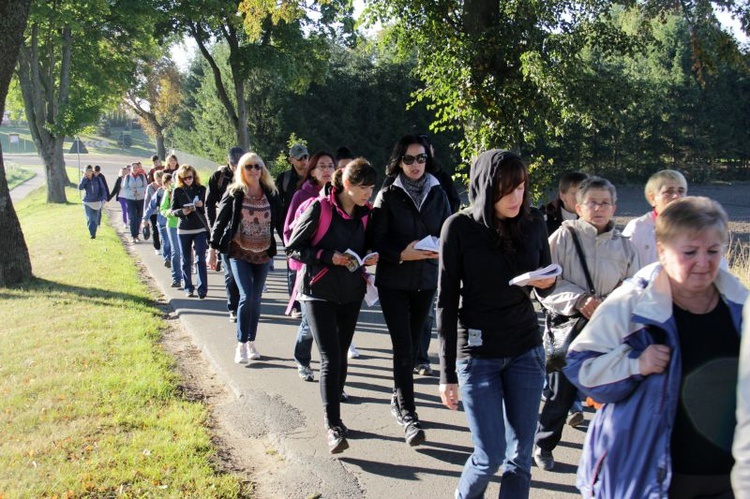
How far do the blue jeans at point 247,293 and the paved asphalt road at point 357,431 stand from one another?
35cm

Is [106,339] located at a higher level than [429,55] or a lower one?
lower

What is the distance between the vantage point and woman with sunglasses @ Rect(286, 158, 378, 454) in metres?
4.64

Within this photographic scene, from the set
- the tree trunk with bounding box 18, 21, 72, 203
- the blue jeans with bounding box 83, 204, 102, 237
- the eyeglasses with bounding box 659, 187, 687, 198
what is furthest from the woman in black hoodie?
the tree trunk with bounding box 18, 21, 72, 203

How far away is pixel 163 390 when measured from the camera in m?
5.69

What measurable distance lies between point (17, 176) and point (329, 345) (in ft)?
186

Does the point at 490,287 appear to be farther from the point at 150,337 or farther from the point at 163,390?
the point at 150,337

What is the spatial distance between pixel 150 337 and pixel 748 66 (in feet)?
32.1

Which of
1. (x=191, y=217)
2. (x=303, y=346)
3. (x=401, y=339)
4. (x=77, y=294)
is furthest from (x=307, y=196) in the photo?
(x=77, y=294)

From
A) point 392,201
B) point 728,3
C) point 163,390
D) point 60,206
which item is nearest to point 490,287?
point 392,201

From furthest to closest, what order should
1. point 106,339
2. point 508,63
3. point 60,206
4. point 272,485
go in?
1. point 60,206
2. point 508,63
3. point 106,339
4. point 272,485

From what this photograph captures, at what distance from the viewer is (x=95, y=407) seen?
5.27 m

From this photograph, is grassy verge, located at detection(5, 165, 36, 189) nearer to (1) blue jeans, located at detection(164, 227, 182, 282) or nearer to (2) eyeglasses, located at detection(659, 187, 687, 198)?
(1) blue jeans, located at detection(164, 227, 182, 282)

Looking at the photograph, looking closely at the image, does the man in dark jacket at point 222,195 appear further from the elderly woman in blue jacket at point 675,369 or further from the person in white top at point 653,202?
the elderly woman in blue jacket at point 675,369

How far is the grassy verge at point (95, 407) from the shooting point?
409cm
